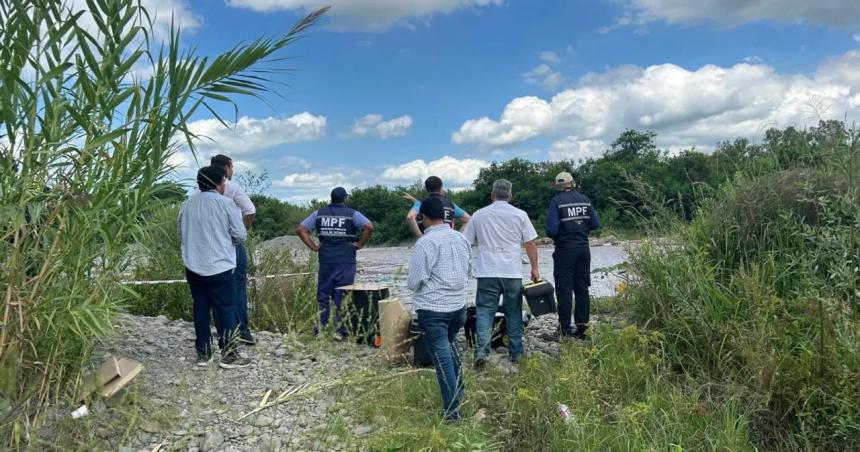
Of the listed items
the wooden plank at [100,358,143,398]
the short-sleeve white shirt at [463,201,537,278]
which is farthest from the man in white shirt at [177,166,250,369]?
the short-sleeve white shirt at [463,201,537,278]

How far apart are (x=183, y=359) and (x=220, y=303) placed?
0.75m

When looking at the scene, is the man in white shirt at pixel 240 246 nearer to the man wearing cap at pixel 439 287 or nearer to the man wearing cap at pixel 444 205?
the man wearing cap at pixel 444 205

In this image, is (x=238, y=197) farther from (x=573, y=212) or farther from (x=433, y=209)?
(x=573, y=212)

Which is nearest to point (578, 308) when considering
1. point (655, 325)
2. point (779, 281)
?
point (655, 325)

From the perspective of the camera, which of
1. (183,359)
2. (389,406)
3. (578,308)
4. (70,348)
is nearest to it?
(70,348)

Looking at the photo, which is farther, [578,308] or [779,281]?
[578,308]

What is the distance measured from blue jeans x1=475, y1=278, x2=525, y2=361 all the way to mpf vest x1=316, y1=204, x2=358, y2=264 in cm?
173

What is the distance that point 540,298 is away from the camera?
6094 millimetres

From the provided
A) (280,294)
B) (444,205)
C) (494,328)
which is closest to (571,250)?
(494,328)

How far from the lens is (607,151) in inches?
1578

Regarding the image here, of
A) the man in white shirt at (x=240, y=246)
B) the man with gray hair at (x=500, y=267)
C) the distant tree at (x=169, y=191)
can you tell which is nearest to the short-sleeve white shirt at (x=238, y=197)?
the man in white shirt at (x=240, y=246)

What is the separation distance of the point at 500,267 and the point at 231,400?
254cm

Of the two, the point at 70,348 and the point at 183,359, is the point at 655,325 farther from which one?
the point at 70,348

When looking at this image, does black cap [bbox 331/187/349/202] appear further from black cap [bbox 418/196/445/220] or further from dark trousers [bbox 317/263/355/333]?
black cap [bbox 418/196/445/220]
